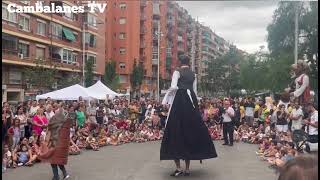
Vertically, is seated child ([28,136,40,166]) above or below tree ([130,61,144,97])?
below

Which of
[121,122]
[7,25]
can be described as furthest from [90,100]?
[7,25]

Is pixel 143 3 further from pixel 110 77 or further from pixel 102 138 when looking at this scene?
pixel 102 138

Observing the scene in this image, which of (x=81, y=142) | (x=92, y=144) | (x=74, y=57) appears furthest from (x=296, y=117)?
(x=74, y=57)

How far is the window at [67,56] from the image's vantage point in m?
46.8

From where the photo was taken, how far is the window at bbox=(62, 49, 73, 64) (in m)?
46.8

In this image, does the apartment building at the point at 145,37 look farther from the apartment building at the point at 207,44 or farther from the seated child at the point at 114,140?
Result: the seated child at the point at 114,140

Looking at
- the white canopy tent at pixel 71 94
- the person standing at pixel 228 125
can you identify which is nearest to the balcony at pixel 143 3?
the white canopy tent at pixel 71 94

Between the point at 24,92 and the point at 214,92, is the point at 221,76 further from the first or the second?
the point at 24,92

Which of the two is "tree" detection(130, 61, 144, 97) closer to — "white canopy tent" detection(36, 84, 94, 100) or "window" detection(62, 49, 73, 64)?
"window" detection(62, 49, 73, 64)

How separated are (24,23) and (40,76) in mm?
6304

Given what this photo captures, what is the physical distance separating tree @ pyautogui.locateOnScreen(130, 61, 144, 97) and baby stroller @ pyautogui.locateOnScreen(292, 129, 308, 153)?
51171 mm

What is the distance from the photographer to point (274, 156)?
38.0ft

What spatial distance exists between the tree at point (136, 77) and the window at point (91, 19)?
870 cm

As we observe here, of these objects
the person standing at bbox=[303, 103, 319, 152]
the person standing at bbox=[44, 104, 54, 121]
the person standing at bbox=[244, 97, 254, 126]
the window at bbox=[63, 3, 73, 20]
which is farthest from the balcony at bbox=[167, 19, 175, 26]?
the person standing at bbox=[303, 103, 319, 152]
